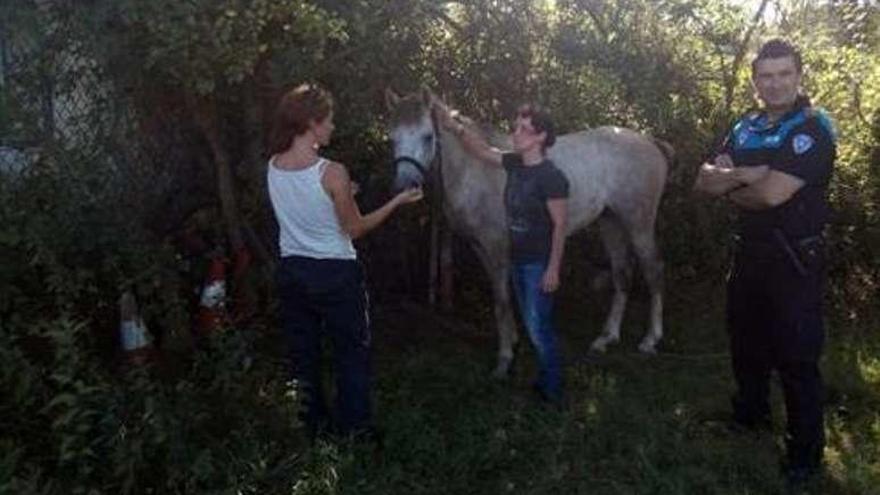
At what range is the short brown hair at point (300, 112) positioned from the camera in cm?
446

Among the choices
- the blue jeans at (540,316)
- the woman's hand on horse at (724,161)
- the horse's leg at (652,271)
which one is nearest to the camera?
the woman's hand on horse at (724,161)

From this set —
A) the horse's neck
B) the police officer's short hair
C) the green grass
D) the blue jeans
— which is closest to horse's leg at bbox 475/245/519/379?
the green grass

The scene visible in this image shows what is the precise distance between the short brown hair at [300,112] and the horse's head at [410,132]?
1.23 meters

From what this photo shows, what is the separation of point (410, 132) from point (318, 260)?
1.38 m

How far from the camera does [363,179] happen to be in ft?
22.9

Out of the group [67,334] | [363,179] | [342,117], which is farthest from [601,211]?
[67,334]

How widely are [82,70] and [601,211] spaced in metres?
3.53

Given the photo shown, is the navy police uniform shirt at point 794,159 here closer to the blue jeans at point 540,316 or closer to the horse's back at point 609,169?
the blue jeans at point 540,316

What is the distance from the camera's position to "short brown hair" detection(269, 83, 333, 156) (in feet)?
14.6

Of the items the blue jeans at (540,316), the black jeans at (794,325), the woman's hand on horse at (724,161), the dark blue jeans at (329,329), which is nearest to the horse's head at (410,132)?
the blue jeans at (540,316)

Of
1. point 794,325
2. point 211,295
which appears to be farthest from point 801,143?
point 211,295

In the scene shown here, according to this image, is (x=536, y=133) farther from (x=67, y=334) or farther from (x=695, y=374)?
(x=67, y=334)

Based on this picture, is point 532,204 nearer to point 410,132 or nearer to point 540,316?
point 540,316

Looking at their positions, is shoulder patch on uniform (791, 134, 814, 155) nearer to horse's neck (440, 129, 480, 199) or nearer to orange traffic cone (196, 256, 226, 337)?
horse's neck (440, 129, 480, 199)
